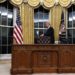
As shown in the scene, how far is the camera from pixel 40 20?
11.4 meters

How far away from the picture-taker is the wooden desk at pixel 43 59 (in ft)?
24.3

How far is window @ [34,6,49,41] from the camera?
11352 mm

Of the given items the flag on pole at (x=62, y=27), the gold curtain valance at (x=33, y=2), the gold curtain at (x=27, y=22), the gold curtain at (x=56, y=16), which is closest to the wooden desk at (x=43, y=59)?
the flag on pole at (x=62, y=27)

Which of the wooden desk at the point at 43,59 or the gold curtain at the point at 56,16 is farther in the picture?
the gold curtain at the point at 56,16

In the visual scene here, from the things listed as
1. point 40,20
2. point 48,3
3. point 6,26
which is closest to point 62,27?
point 40,20

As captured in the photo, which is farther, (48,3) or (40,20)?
(40,20)

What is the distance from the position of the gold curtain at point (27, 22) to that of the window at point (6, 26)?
20.4 inches

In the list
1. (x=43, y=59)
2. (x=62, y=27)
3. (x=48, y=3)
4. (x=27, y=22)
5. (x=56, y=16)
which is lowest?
(x=43, y=59)

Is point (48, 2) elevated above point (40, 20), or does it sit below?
above

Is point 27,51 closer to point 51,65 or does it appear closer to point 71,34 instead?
point 51,65

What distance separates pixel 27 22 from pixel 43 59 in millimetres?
3862

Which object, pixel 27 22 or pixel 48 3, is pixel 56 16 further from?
pixel 27 22

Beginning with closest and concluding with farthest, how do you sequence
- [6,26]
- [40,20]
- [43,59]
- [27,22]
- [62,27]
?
[43,59], [62,27], [6,26], [27,22], [40,20]

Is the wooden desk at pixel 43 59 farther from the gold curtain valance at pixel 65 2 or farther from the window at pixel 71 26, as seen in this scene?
the gold curtain valance at pixel 65 2
